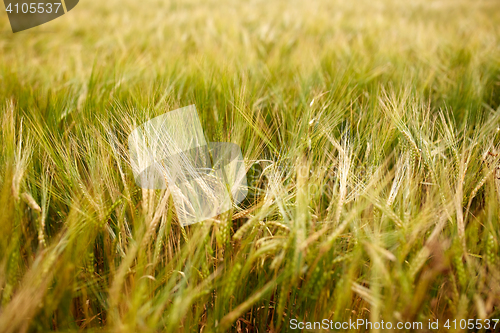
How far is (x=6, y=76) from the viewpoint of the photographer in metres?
0.85

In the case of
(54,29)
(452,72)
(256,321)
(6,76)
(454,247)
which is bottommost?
(256,321)

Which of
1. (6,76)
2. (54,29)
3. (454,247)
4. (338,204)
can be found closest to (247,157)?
(338,204)

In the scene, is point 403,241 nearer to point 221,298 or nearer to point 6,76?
point 221,298

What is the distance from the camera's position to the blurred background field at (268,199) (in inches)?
14.4

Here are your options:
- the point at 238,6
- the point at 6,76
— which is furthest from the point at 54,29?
the point at 238,6

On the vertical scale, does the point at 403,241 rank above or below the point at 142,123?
below

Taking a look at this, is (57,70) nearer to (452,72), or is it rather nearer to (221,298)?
(221,298)

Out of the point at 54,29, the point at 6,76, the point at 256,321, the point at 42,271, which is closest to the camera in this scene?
the point at 42,271

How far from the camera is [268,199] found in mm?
445

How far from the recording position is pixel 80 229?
41cm

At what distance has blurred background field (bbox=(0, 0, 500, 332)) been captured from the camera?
37cm

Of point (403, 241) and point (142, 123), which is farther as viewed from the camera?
point (142, 123)

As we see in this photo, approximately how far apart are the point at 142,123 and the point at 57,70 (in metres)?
0.75

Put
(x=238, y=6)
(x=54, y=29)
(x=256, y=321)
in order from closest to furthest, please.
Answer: (x=256, y=321) < (x=54, y=29) < (x=238, y=6)
